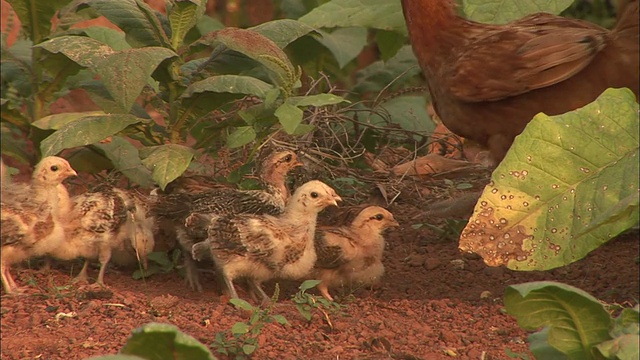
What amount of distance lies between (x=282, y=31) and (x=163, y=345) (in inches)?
95.0

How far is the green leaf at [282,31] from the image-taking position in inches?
187

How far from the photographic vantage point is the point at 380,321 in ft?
13.4

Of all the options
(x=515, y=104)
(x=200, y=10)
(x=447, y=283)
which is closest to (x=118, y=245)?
(x=200, y=10)

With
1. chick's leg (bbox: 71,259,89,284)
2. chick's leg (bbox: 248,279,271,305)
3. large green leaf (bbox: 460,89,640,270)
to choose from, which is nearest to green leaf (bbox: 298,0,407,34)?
chick's leg (bbox: 248,279,271,305)

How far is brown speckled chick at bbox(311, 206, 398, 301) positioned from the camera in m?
4.52

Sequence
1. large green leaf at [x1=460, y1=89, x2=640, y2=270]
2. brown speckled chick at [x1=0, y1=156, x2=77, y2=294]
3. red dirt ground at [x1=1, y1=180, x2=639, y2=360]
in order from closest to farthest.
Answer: large green leaf at [x1=460, y1=89, x2=640, y2=270] → red dirt ground at [x1=1, y1=180, x2=639, y2=360] → brown speckled chick at [x1=0, y1=156, x2=77, y2=294]

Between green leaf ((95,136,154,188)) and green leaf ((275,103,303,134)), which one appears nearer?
green leaf ((275,103,303,134))

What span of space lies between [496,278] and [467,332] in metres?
0.78

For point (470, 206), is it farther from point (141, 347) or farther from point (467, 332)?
point (141, 347)

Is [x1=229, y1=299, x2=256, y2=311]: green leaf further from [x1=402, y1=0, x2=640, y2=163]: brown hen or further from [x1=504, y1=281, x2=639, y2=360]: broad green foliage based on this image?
[x1=402, y1=0, x2=640, y2=163]: brown hen

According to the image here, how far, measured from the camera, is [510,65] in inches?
181

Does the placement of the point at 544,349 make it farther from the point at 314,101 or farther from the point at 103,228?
the point at 103,228

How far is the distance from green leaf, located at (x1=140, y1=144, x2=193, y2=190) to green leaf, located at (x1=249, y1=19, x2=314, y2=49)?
70 centimetres

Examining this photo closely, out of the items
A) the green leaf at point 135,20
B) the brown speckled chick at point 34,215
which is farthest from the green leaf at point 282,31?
the brown speckled chick at point 34,215
